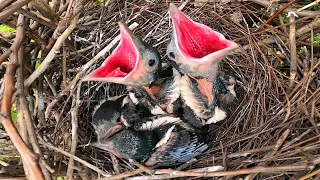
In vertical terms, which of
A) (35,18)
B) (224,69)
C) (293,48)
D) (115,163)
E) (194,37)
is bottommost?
(115,163)

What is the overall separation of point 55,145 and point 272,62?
770mm

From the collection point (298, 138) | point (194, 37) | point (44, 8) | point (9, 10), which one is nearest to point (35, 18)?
point (44, 8)

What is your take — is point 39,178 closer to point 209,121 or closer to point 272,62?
point 209,121

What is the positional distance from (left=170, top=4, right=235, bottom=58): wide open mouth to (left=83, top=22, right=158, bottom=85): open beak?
13 centimetres

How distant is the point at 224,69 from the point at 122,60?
1.51 feet

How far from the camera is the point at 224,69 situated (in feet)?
5.22

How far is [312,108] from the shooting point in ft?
4.10

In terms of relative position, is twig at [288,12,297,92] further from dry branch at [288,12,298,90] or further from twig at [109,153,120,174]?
twig at [109,153,120,174]

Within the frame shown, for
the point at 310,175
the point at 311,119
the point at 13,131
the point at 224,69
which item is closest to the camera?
the point at 13,131

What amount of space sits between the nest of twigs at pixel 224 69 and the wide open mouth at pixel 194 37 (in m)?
0.25

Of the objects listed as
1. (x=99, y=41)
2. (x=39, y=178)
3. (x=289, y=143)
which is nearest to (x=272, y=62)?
(x=289, y=143)

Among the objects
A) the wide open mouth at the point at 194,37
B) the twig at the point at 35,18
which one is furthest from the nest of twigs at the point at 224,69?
the wide open mouth at the point at 194,37

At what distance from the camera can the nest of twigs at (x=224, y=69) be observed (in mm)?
1235

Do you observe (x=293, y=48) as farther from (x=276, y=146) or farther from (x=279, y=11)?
(x=276, y=146)
